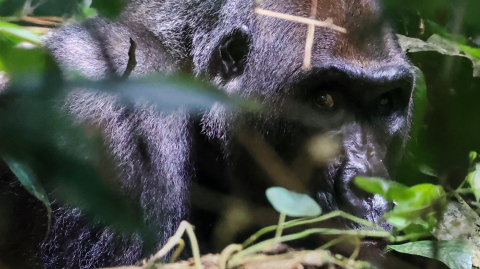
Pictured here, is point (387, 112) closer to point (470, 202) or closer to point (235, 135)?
point (470, 202)

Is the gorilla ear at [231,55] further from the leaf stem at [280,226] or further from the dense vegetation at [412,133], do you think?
the leaf stem at [280,226]

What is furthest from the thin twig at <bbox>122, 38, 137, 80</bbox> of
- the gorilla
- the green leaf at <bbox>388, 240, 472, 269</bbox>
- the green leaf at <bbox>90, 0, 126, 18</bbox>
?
the green leaf at <bbox>388, 240, 472, 269</bbox>

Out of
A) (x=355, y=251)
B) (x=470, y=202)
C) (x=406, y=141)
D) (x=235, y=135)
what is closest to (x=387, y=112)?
(x=406, y=141)

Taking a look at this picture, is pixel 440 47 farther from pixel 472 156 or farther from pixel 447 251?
pixel 447 251

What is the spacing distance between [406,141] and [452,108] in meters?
0.20

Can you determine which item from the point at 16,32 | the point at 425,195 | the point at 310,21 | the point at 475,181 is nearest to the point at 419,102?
the point at 310,21

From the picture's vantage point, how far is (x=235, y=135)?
5.47ft

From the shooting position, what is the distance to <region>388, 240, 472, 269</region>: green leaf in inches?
46.3

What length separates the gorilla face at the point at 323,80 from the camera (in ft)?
4.99

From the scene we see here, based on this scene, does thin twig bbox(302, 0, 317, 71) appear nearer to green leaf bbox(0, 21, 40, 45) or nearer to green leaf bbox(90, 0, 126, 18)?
green leaf bbox(90, 0, 126, 18)

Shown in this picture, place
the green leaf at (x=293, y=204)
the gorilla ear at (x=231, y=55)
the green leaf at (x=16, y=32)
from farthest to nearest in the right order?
the gorilla ear at (x=231, y=55) < the green leaf at (x=16, y=32) < the green leaf at (x=293, y=204)

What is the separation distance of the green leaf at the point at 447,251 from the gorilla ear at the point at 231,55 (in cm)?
85

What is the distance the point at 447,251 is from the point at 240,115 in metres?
0.80

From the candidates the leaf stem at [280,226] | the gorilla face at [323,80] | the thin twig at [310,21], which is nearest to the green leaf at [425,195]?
the leaf stem at [280,226]
